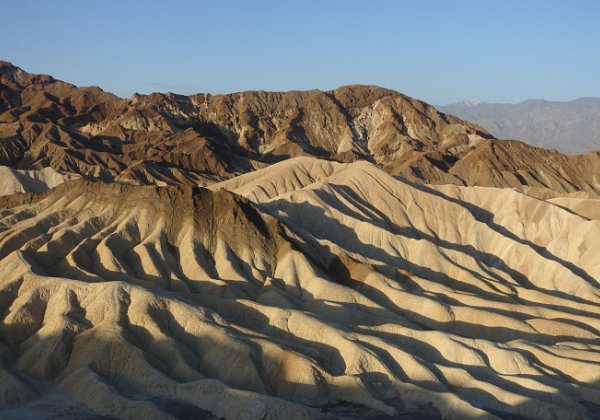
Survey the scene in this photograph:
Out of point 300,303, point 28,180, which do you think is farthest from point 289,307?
point 28,180

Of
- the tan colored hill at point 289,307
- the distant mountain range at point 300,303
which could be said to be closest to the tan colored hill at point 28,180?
the distant mountain range at point 300,303

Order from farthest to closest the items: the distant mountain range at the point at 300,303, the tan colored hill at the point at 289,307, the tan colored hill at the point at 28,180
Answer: the tan colored hill at the point at 28,180 < the tan colored hill at the point at 289,307 < the distant mountain range at the point at 300,303

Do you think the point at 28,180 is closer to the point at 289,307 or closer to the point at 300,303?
the point at 300,303

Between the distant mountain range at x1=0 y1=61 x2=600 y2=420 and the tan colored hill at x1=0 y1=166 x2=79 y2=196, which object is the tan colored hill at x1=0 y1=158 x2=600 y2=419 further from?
the tan colored hill at x1=0 y1=166 x2=79 y2=196

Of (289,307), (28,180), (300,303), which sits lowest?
(300,303)

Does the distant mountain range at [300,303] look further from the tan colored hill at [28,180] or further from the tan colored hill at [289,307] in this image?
the tan colored hill at [28,180]

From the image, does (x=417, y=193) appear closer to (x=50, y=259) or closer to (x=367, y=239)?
(x=367, y=239)

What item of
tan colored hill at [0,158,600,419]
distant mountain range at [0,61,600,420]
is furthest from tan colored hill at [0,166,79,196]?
tan colored hill at [0,158,600,419]

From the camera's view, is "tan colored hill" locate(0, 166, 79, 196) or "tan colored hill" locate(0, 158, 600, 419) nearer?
"tan colored hill" locate(0, 158, 600, 419)

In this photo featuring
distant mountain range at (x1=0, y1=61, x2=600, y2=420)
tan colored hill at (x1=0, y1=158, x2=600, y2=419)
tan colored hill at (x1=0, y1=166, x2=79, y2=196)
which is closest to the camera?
distant mountain range at (x1=0, y1=61, x2=600, y2=420)
